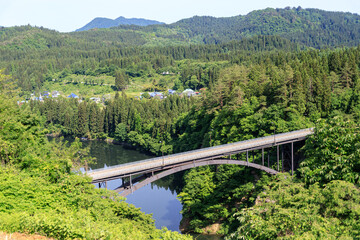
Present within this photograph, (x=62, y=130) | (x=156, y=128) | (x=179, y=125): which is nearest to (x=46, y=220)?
(x=179, y=125)

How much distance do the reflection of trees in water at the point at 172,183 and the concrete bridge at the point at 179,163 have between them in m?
22.6

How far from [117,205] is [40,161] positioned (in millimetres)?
7493

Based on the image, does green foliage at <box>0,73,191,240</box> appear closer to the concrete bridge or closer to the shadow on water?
the concrete bridge

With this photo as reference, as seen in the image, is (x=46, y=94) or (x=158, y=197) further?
(x=46, y=94)

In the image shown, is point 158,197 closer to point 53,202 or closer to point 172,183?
point 172,183

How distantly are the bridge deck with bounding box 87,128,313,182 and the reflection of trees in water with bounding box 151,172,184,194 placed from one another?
24.8m

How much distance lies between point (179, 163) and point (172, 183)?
33683 mm

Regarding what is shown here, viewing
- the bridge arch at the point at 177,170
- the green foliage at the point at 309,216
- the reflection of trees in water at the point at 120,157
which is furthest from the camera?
the reflection of trees in water at the point at 120,157

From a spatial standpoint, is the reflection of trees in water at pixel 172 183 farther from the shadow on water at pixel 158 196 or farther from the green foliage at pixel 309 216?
the green foliage at pixel 309 216

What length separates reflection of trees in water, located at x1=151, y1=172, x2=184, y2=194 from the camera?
236 feet

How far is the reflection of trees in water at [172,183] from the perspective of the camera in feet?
236

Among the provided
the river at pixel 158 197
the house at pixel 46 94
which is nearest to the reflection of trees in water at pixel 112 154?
the river at pixel 158 197

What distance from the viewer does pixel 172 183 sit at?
247 feet

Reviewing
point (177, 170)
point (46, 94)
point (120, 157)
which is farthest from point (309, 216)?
point (46, 94)
